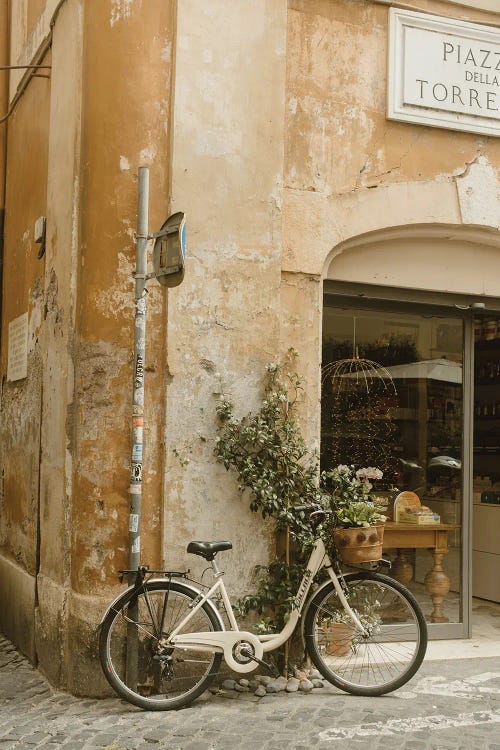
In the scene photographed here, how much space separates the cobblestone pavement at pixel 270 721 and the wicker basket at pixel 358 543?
90cm

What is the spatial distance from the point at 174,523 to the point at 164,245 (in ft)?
6.00

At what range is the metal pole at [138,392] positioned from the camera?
18.6ft

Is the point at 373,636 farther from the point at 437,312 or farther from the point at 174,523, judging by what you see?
the point at 437,312

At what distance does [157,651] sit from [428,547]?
108 inches

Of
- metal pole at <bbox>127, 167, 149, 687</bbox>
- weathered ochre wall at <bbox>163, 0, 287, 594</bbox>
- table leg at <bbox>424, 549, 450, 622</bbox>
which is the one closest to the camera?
metal pole at <bbox>127, 167, 149, 687</bbox>

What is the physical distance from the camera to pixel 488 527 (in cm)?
890

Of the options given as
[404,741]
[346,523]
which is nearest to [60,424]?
[346,523]

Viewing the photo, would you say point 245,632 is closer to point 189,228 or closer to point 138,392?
point 138,392

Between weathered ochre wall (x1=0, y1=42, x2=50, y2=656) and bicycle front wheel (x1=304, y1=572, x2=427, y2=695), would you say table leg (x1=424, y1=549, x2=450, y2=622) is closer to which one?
bicycle front wheel (x1=304, y1=572, x2=427, y2=695)

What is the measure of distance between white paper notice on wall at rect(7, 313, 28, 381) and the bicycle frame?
288 centimetres

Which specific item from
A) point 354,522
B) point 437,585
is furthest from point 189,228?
point 437,585

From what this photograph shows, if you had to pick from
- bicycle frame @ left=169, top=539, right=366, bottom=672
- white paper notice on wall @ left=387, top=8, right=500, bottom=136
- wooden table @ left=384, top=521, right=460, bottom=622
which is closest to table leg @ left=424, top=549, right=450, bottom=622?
wooden table @ left=384, top=521, right=460, bottom=622

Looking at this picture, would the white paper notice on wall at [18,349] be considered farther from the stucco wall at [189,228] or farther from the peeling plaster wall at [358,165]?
the peeling plaster wall at [358,165]

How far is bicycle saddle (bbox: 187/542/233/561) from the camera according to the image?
5.63 metres
